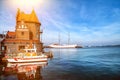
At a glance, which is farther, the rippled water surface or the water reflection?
the rippled water surface

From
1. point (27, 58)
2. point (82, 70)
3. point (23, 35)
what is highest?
point (23, 35)

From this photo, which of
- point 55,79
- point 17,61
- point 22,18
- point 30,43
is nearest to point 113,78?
point 55,79

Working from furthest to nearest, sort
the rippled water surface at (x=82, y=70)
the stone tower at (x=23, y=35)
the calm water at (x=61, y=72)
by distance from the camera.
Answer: the stone tower at (x=23, y=35) → the rippled water surface at (x=82, y=70) → the calm water at (x=61, y=72)

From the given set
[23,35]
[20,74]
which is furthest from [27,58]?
[23,35]

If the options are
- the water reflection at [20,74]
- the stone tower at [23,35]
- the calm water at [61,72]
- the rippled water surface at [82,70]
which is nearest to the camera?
the water reflection at [20,74]

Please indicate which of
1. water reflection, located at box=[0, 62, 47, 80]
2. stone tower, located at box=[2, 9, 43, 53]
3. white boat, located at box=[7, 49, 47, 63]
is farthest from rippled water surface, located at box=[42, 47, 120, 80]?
stone tower, located at box=[2, 9, 43, 53]

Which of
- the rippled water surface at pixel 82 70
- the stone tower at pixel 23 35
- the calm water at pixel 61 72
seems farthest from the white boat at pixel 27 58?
the stone tower at pixel 23 35

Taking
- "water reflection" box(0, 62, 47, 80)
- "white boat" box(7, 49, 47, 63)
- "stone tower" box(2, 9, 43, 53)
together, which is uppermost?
"stone tower" box(2, 9, 43, 53)

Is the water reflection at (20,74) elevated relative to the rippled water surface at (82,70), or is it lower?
elevated

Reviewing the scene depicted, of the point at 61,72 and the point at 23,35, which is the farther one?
the point at 23,35

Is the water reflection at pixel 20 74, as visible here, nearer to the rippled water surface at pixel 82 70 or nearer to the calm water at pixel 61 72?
the calm water at pixel 61 72

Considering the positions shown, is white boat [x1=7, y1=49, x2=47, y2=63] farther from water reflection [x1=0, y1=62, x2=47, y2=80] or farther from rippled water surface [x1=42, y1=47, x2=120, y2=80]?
water reflection [x1=0, y1=62, x2=47, y2=80]

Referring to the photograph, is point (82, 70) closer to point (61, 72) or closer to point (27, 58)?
point (61, 72)

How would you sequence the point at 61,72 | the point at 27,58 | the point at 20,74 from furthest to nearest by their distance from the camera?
the point at 27,58 < the point at 61,72 < the point at 20,74
